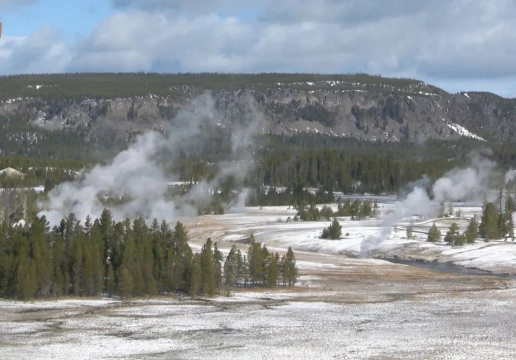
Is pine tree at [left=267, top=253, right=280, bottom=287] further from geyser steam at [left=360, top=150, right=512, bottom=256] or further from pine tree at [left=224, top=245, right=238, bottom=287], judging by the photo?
geyser steam at [left=360, top=150, right=512, bottom=256]

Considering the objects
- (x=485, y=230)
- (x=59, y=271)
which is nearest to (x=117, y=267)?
(x=59, y=271)

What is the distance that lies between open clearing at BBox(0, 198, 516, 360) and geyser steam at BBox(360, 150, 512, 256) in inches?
1550

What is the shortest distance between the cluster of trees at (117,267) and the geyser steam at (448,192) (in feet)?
135

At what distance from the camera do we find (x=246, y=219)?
15062 cm

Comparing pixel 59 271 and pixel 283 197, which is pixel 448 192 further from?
pixel 59 271

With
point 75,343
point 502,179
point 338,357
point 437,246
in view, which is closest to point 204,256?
point 75,343

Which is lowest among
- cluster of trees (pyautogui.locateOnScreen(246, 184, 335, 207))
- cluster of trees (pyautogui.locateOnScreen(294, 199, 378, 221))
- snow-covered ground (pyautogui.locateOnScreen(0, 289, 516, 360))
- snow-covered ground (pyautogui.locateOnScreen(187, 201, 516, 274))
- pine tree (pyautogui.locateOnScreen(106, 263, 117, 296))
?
snow-covered ground (pyautogui.locateOnScreen(0, 289, 516, 360))

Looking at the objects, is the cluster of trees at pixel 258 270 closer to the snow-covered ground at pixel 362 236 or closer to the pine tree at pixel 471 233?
the snow-covered ground at pixel 362 236

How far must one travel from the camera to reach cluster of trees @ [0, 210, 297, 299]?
74312mm

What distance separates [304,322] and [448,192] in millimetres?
101614

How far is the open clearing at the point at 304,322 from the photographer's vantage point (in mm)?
51344

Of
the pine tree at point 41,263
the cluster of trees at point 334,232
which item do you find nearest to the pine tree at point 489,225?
the cluster of trees at point 334,232

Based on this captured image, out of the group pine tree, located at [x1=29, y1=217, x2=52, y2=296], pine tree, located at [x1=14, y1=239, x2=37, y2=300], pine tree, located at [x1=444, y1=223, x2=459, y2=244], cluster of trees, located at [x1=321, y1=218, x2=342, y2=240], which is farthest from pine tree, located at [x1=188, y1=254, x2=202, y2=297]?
cluster of trees, located at [x1=321, y1=218, x2=342, y2=240]

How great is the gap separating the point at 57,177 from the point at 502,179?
72259mm
